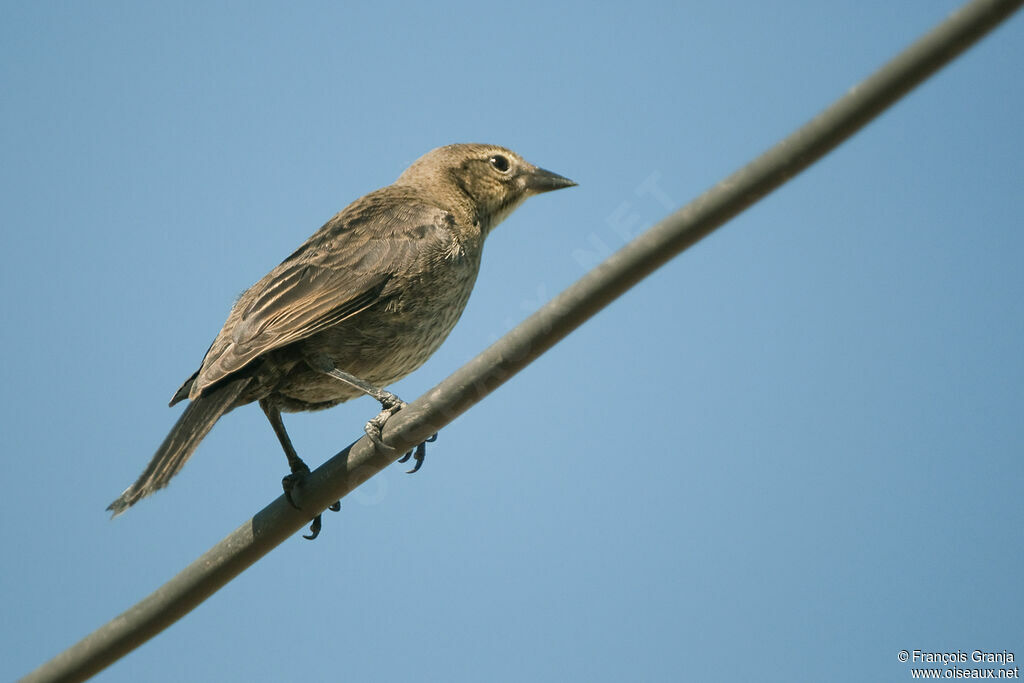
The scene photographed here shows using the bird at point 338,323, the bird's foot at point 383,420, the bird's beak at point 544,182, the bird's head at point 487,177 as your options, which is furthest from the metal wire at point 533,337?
the bird's beak at point 544,182

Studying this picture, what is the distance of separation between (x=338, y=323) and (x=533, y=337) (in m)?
2.45

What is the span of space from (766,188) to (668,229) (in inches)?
10.5

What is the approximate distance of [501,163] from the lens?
7.25 m

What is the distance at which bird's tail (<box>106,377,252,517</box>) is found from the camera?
14.8ft

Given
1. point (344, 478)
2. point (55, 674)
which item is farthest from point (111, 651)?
point (344, 478)

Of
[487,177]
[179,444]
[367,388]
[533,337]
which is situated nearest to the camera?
[533,337]

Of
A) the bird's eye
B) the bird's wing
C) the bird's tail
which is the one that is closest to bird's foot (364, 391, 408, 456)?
the bird's wing

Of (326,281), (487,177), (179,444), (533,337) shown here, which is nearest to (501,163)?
(487,177)

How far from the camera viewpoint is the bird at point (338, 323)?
194 inches

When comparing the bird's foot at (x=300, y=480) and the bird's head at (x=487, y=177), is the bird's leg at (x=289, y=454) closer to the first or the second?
the bird's foot at (x=300, y=480)

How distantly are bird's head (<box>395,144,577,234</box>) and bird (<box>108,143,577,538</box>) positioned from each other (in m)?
0.72

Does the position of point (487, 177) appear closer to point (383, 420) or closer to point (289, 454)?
point (289, 454)

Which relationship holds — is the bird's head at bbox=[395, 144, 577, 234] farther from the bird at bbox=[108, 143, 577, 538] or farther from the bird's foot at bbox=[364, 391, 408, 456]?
the bird's foot at bbox=[364, 391, 408, 456]

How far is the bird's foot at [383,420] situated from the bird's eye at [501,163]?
8.13 feet
